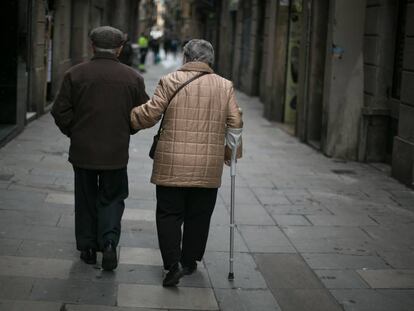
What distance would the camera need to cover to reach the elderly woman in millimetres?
5238

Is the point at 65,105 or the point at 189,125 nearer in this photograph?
the point at 189,125

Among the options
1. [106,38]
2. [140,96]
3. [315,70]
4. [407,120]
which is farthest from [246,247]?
[315,70]

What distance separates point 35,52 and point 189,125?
971 cm

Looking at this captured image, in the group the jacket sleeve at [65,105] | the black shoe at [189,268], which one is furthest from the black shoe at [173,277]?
the jacket sleeve at [65,105]

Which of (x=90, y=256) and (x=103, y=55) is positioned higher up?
(x=103, y=55)

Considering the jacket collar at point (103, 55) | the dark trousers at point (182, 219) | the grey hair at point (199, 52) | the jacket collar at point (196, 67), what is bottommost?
the dark trousers at point (182, 219)

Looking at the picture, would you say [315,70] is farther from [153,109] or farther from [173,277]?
[173,277]

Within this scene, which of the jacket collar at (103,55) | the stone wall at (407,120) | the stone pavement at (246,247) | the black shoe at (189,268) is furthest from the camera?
the stone wall at (407,120)

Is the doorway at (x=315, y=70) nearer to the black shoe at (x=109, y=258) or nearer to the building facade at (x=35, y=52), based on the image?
the building facade at (x=35, y=52)

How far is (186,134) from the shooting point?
5.23 meters

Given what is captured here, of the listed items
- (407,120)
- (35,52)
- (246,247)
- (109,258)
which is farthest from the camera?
(35,52)

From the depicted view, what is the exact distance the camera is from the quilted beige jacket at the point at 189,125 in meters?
Answer: 5.23

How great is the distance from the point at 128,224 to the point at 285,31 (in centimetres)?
1047

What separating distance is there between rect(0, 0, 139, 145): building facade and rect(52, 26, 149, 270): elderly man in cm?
596
